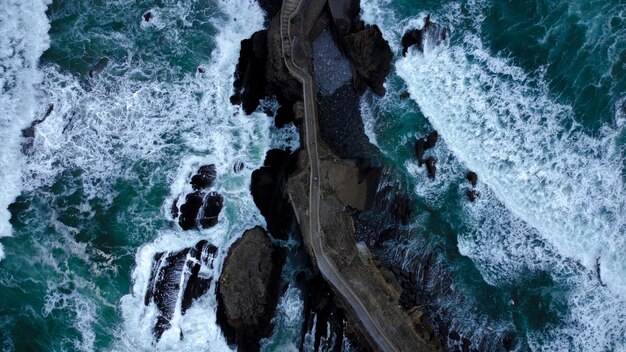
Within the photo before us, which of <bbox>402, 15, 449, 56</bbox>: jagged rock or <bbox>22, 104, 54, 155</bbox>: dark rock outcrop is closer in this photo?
<bbox>22, 104, 54, 155</bbox>: dark rock outcrop

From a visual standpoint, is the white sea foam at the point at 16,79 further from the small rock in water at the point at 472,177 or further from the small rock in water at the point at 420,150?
the small rock in water at the point at 472,177

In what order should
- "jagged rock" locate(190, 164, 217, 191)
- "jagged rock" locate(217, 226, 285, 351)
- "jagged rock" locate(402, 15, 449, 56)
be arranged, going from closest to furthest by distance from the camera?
1. "jagged rock" locate(217, 226, 285, 351)
2. "jagged rock" locate(190, 164, 217, 191)
3. "jagged rock" locate(402, 15, 449, 56)

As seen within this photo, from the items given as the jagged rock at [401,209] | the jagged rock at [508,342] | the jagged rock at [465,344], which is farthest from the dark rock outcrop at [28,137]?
the jagged rock at [508,342]

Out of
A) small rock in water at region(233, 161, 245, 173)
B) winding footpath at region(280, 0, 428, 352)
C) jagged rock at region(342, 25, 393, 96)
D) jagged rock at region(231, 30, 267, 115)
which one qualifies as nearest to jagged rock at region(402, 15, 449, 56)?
jagged rock at region(342, 25, 393, 96)

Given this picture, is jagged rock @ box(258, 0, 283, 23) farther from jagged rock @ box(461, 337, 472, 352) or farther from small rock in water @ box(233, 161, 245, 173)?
jagged rock @ box(461, 337, 472, 352)

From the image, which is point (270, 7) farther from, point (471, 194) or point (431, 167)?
point (471, 194)

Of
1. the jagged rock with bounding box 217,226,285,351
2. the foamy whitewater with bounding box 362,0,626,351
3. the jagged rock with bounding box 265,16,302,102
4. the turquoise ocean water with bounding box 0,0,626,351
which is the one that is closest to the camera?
the jagged rock with bounding box 217,226,285,351

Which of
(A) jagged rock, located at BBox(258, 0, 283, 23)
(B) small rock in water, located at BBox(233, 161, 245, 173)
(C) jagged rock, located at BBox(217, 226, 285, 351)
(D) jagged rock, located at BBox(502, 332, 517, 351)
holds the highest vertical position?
(A) jagged rock, located at BBox(258, 0, 283, 23)
